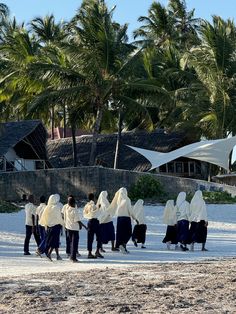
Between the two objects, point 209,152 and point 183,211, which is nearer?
point 183,211

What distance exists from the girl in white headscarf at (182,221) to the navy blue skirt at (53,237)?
4.13 meters

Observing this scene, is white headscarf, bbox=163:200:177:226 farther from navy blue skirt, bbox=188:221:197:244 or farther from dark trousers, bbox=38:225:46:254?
dark trousers, bbox=38:225:46:254

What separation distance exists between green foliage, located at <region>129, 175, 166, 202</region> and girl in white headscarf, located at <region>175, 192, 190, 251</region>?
9.58 metres

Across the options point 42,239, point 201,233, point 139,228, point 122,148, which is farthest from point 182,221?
point 122,148

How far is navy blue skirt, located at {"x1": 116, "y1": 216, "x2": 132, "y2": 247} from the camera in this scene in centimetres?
1889

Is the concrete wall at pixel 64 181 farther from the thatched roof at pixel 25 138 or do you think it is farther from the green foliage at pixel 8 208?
the thatched roof at pixel 25 138

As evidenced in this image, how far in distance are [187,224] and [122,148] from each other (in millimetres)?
24985

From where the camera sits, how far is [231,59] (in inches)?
1553

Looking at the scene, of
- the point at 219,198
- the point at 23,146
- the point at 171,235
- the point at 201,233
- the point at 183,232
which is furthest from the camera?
the point at 23,146

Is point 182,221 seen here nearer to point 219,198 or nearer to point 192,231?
point 192,231

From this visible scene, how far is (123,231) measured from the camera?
1894 centimetres

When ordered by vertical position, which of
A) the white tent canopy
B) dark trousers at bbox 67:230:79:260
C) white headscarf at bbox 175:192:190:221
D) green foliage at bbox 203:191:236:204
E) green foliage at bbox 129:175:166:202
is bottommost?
dark trousers at bbox 67:230:79:260

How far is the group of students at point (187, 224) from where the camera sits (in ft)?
64.5

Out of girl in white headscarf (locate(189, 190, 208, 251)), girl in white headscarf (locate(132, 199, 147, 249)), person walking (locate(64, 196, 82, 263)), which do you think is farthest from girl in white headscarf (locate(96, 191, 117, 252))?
person walking (locate(64, 196, 82, 263))
